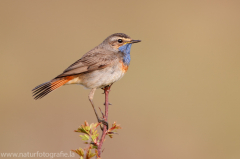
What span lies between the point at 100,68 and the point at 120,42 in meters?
0.66

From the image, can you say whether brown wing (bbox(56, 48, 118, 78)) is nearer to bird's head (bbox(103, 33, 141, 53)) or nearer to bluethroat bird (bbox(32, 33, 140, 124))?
bluethroat bird (bbox(32, 33, 140, 124))

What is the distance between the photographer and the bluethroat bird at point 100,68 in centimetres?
482

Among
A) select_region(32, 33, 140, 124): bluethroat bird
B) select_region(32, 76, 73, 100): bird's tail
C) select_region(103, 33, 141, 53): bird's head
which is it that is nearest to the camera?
select_region(32, 76, 73, 100): bird's tail

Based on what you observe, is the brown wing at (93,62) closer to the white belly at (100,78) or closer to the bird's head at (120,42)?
the white belly at (100,78)

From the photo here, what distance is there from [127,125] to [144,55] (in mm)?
4267

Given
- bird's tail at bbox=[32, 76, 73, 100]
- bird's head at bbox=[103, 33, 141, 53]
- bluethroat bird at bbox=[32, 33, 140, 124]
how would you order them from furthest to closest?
bird's head at bbox=[103, 33, 141, 53], bluethroat bird at bbox=[32, 33, 140, 124], bird's tail at bbox=[32, 76, 73, 100]

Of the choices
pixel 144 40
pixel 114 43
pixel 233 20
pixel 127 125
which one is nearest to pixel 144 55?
pixel 144 40

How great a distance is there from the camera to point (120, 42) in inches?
210

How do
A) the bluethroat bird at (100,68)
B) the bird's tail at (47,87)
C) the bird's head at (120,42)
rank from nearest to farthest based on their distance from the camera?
the bird's tail at (47,87) → the bluethroat bird at (100,68) → the bird's head at (120,42)

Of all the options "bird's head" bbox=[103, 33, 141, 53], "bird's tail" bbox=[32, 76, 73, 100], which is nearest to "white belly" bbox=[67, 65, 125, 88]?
"bird's tail" bbox=[32, 76, 73, 100]

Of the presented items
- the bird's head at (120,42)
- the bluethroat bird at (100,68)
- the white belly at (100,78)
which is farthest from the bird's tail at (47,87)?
the bird's head at (120,42)

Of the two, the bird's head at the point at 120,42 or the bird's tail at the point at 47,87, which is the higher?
the bird's head at the point at 120,42

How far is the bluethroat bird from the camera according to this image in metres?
4.82

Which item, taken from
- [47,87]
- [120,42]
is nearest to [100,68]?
[120,42]
